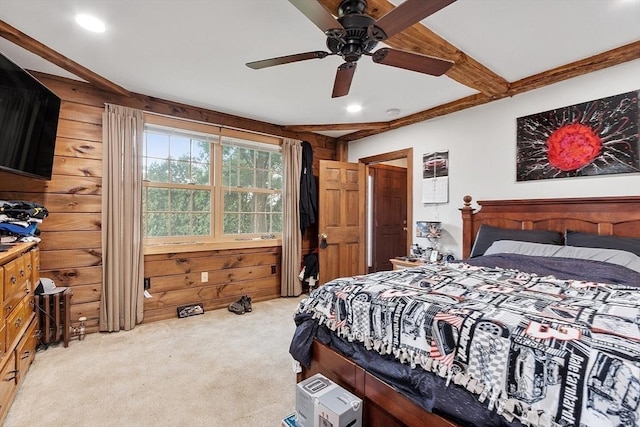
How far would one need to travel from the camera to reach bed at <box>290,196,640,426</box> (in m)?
1.00

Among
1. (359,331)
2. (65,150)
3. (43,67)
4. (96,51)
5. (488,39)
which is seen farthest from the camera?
(65,150)

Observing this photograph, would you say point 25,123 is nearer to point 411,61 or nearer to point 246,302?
point 246,302

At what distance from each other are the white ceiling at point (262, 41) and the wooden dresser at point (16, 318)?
4.96 ft

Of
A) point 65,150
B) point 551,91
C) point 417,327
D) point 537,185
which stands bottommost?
point 417,327

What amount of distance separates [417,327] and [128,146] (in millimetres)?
3165

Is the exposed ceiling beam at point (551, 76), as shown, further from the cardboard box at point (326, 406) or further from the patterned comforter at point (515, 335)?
the cardboard box at point (326, 406)

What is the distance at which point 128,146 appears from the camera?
10.4 feet

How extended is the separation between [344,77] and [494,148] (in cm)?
202

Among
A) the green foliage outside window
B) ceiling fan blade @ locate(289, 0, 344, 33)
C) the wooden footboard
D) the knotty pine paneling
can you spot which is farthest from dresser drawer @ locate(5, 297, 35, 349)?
ceiling fan blade @ locate(289, 0, 344, 33)

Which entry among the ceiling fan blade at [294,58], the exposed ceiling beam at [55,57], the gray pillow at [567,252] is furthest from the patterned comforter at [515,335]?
the exposed ceiling beam at [55,57]

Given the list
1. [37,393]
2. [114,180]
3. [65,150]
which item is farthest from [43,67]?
[37,393]

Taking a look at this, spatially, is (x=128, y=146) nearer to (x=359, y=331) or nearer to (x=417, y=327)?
(x=359, y=331)

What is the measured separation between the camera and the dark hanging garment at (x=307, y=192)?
447 centimetres

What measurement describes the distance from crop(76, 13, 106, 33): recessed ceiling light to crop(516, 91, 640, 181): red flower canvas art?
3.56 meters
